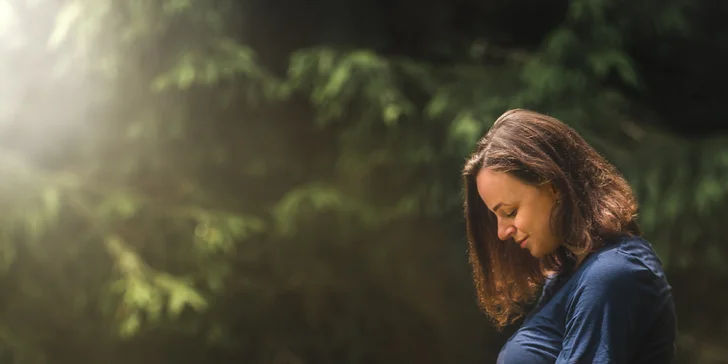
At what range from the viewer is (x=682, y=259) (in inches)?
74.3

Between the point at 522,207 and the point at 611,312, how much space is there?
6.7 inches

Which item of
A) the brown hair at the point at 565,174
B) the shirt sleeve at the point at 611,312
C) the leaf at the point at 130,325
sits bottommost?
the shirt sleeve at the point at 611,312

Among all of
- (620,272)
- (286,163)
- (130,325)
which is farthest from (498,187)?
(286,163)

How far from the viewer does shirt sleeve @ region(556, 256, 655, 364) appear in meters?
0.68

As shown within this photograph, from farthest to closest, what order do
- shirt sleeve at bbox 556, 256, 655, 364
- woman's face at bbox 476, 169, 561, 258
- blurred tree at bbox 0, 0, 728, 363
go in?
blurred tree at bbox 0, 0, 728, 363, woman's face at bbox 476, 169, 561, 258, shirt sleeve at bbox 556, 256, 655, 364

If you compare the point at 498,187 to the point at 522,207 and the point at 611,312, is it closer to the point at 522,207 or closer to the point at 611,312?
the point at 522,207

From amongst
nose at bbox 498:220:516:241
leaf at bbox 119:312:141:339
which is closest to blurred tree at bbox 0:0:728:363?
leaf at bbox 119:312:141:339

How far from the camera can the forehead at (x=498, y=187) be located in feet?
2.61

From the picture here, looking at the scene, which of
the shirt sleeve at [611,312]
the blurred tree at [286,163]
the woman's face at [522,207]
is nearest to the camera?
the shirt sleeve at [611,312]

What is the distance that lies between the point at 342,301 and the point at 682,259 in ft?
3.44

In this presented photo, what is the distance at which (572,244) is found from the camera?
2.52 feet

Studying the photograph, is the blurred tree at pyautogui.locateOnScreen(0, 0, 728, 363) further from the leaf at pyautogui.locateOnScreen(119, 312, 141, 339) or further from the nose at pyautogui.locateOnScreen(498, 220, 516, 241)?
the nose at pyautogui.locateOnScreen(498, 220, 516, 241)

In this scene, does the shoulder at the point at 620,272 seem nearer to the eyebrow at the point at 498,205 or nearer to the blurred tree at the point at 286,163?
the eyebrow at the point at 498,205

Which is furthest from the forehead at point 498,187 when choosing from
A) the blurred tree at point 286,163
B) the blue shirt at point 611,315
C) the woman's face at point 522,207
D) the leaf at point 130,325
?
the leaf at point 130,325
